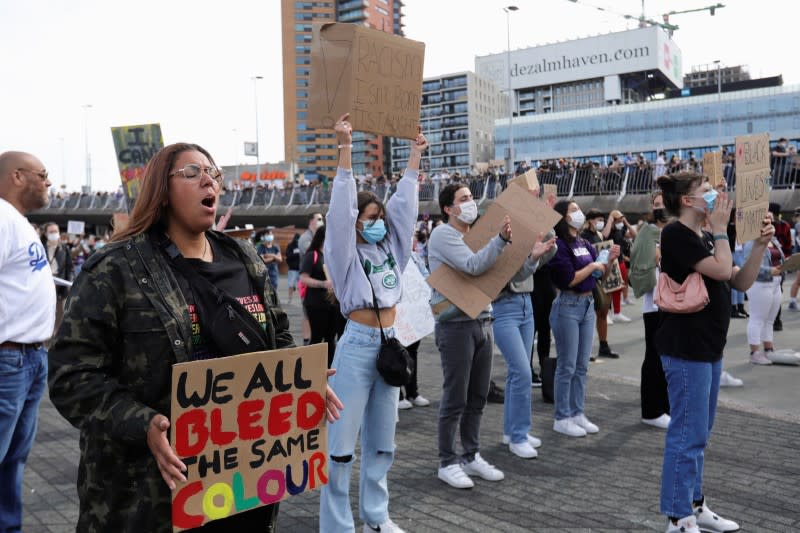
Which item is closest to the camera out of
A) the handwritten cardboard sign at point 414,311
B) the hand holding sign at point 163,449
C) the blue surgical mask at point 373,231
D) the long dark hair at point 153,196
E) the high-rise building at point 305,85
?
the hand holding sign at point 163,449

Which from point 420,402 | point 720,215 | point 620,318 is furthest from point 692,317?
point 620,318

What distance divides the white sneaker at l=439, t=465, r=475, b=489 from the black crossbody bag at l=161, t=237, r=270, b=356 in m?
2.91

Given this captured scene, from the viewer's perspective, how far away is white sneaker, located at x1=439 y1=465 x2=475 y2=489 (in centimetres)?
481

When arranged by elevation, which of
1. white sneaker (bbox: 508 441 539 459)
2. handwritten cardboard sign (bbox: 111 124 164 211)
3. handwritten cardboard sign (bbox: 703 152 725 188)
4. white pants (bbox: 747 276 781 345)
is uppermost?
handwritten cardboard sign (bbox: 111 124 164 211)

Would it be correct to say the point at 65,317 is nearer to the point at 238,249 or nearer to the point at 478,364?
the point at 238,249

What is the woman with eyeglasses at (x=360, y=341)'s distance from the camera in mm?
3672

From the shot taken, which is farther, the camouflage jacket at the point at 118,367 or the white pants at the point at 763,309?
the white pants at the point at 763,309

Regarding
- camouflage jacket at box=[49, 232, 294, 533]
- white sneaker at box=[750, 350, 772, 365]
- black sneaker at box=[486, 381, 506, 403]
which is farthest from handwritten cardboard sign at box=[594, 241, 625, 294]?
camouflage jacket at box=[49, 232, 294, 533]

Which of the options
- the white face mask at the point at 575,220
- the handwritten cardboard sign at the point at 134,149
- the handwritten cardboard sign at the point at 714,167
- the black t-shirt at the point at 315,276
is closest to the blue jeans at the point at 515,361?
the white face mask at the point at 575,220

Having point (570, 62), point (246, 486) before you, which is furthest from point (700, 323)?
point (570, 62)

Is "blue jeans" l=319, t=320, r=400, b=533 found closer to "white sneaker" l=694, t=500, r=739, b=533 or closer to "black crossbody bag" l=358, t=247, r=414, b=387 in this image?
"black crossbody bag" l=358, t=247, r=414, b=387

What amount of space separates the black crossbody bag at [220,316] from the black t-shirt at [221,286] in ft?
0.06

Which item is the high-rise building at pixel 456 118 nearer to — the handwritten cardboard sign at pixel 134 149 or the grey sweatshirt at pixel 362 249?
the handwritten cardboard sign at pixel 134 149

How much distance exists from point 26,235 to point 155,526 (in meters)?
2.18
